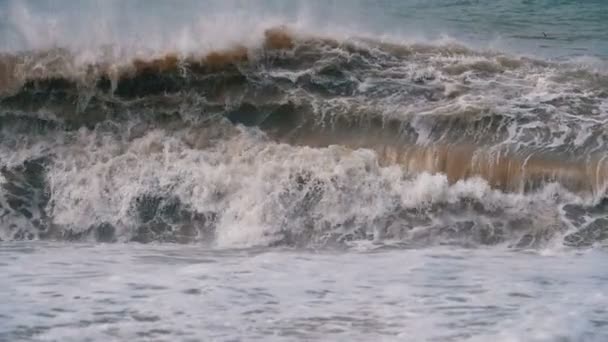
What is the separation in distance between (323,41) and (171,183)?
298cm

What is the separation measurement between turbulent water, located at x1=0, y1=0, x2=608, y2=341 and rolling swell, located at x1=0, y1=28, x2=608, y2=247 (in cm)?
2

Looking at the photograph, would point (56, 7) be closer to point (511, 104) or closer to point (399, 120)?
point (399, 120)

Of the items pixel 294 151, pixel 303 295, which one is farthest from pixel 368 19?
pixel 303 295

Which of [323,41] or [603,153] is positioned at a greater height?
[323,41]

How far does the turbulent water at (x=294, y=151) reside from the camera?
265 inches

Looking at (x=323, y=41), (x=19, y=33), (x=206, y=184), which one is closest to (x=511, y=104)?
(x=323, y=41)

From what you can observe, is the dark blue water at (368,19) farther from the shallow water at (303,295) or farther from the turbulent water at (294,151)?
the shallow water at (303,295)

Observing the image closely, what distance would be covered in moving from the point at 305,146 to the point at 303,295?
2761 mm

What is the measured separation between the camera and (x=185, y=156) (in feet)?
27.4

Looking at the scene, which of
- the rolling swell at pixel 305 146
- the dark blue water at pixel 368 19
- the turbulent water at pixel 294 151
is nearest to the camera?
the turbulent water at pixel 294 151

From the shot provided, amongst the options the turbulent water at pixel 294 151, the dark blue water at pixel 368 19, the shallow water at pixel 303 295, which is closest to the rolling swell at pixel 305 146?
the turbulent water at pixel 294 151

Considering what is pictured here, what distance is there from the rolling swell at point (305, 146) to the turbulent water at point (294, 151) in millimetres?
21

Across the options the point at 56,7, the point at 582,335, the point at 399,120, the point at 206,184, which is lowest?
the point at 582,335

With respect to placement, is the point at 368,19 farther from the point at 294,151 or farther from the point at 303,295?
the point at 303,295
